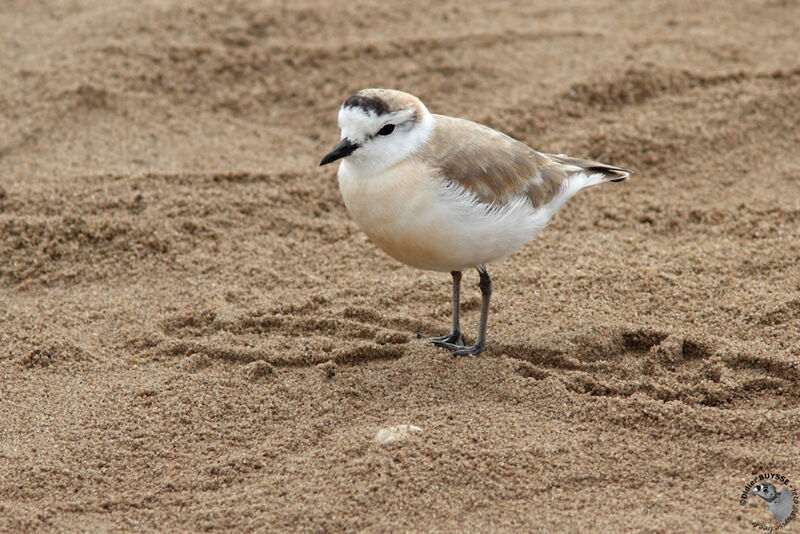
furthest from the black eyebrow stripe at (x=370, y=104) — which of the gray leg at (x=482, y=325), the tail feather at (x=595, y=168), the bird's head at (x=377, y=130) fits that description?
the tail feather at (x=595, y=168)

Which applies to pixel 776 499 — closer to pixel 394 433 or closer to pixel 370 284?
pixel 394 433

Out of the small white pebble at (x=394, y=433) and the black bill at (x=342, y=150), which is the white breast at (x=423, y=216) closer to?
the black bill at (x=342, y=150)

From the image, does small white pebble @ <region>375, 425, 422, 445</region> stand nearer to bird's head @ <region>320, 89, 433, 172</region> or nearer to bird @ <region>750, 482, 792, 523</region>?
bird's head @ <region>320, 89, 433, 172</region>

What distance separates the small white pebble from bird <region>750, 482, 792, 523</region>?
1.53 meters

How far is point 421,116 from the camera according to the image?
4.29m

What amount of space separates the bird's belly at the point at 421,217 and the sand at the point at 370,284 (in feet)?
2.26

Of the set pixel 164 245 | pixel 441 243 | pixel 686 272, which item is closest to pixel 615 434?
pixel 441 243

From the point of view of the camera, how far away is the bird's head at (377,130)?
4.07m

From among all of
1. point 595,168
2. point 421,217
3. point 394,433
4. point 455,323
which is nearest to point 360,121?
point 421,217

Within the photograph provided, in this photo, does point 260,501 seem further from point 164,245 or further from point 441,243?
point 164,245

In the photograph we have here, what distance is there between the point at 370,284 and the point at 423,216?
4.21 ft

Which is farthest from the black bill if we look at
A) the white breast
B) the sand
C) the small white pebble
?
the small white pebble

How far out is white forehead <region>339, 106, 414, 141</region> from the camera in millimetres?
4070

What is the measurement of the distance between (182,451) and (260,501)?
574mm
